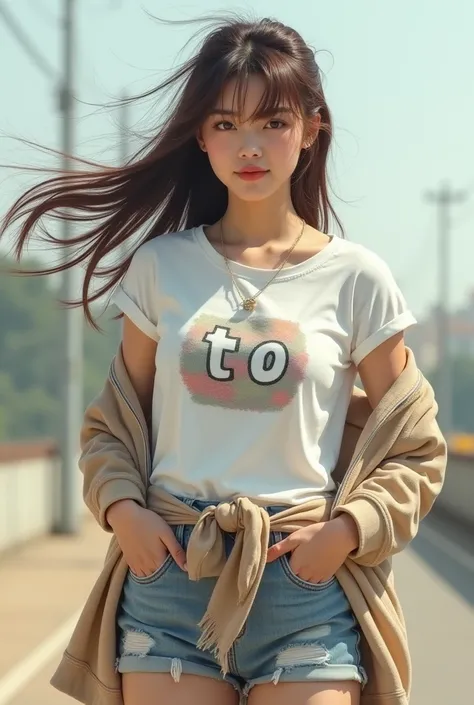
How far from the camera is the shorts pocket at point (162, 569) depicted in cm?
293

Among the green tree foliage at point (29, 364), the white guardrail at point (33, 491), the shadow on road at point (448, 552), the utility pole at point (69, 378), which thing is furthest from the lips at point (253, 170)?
the green tree foliage at point (29, 364)

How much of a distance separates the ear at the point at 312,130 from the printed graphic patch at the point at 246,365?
0.43m

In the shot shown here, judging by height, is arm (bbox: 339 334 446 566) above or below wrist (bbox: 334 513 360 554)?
above

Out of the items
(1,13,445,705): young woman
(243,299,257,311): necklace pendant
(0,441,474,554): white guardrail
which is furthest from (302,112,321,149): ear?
(0,441,474,554): white guardrail

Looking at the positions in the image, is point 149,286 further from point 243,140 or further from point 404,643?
point 404,643

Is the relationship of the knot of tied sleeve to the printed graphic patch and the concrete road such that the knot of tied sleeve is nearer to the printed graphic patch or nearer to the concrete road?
the printed graphic patch

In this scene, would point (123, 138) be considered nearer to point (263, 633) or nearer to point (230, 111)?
point (230, 111)

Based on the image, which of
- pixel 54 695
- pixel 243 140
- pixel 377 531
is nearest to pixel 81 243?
pixel 243 140

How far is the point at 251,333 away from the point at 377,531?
1.52 feet

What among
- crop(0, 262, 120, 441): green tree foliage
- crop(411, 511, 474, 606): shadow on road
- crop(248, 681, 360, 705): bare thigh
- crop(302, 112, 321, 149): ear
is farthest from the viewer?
crop(0, 262, 120, 441): green tree foliage

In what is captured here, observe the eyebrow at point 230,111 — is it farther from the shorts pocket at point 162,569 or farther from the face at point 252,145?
the shorts pocket at point 162,569

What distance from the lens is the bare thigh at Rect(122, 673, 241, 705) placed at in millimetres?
2840

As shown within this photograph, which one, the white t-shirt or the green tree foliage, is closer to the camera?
the white t-shirt

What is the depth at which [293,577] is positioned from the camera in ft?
9.48
